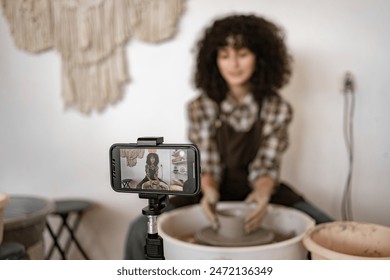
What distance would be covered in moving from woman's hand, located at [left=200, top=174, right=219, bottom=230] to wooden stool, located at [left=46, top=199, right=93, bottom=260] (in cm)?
32

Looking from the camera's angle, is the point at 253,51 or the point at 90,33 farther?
the point at 253,51

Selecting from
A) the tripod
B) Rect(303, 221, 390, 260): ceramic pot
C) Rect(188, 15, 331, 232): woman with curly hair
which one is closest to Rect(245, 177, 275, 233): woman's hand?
Rect(188, 15, 331, 232): woman with curly hair

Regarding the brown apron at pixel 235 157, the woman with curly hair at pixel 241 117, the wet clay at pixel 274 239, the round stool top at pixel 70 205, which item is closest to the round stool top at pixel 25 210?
the round stool top at pixel 70 205

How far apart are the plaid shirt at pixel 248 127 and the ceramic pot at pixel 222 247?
0.13 metres

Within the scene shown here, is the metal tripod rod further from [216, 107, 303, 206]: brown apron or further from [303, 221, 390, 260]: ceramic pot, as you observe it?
[216, 107, 303, 206]: brown apron

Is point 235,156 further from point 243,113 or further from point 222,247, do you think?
point 222,247

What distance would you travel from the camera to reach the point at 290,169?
123 centimetres

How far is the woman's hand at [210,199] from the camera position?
3.51ft

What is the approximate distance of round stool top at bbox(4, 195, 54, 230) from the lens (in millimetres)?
975

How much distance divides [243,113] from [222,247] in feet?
1.48

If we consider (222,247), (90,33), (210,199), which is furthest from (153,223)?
(90,33)

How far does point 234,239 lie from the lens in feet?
3.40
